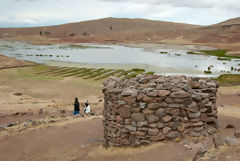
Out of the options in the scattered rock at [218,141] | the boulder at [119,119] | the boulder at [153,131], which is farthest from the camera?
the boulder at [119,119]

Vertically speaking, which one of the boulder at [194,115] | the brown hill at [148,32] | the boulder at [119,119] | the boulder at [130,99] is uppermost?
the brown hill at [148,32]

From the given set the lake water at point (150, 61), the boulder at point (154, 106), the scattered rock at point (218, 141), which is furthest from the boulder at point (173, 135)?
the lake water at point (150, 61)

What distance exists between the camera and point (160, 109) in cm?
737

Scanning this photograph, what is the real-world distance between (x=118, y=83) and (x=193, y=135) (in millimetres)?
3026

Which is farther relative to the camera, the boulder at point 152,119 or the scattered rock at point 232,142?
the boulder at point 152,119

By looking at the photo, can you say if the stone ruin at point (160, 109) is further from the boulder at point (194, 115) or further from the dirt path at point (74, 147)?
the dirt path at point (74, 147)

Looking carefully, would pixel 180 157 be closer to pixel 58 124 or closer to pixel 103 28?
pixel 58 124

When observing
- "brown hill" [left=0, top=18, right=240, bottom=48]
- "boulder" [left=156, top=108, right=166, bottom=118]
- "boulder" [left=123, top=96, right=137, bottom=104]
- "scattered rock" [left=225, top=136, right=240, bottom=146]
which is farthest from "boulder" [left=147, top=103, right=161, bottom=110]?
"brown hill" [left=0, top=18, right=240, bottom=48]

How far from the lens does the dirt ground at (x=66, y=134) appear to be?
23.5 ft

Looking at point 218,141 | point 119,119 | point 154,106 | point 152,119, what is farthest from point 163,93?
point 218,141

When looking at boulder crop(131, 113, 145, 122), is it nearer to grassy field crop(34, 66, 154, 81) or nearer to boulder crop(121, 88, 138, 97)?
boulder crop(121, 88, 138, 97)

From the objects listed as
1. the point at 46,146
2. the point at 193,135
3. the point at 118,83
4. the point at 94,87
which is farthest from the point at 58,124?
the point at 94,87

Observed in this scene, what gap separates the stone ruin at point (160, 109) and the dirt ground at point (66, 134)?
351mm

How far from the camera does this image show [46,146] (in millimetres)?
9695
